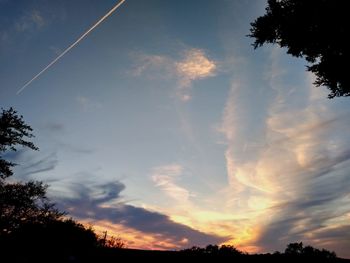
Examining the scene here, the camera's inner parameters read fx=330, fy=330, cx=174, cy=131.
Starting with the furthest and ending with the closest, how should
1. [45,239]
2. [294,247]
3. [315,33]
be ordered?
1. [294,247]
2. [45,239]
3. [315,33]

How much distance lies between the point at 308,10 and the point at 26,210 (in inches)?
1145

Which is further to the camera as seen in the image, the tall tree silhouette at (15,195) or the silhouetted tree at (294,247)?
the silhouetted tree at (294,247)

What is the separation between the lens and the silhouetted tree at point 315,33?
12.0 meters

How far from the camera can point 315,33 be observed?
13023 mm

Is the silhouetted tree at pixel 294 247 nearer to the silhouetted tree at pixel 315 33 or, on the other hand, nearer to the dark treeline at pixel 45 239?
the dark treeline at pixel 45 239

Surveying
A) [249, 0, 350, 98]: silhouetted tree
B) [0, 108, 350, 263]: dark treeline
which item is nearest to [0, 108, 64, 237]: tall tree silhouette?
[0, 108, 350, 263]: dark treeline

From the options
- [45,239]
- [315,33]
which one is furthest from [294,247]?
[315,33]

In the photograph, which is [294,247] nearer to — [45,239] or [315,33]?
[45,239]

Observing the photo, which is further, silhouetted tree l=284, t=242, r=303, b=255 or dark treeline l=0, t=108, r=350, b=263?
silhouetted tree l=284, t=242, r=303, b=255

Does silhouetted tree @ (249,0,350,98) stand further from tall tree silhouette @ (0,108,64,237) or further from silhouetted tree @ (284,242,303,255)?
silhouetted tree @ (284,242,303,255)

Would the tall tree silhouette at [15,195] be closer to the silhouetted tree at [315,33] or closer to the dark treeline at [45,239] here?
the dark treeline at [45,239]

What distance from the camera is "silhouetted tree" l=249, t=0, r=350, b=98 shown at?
39.4ft

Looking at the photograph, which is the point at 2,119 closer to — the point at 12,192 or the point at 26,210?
the point at 12,192

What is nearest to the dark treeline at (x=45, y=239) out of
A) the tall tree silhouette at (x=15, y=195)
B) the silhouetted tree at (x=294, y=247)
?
the tall tree silhouette at (x=15, y=195)
